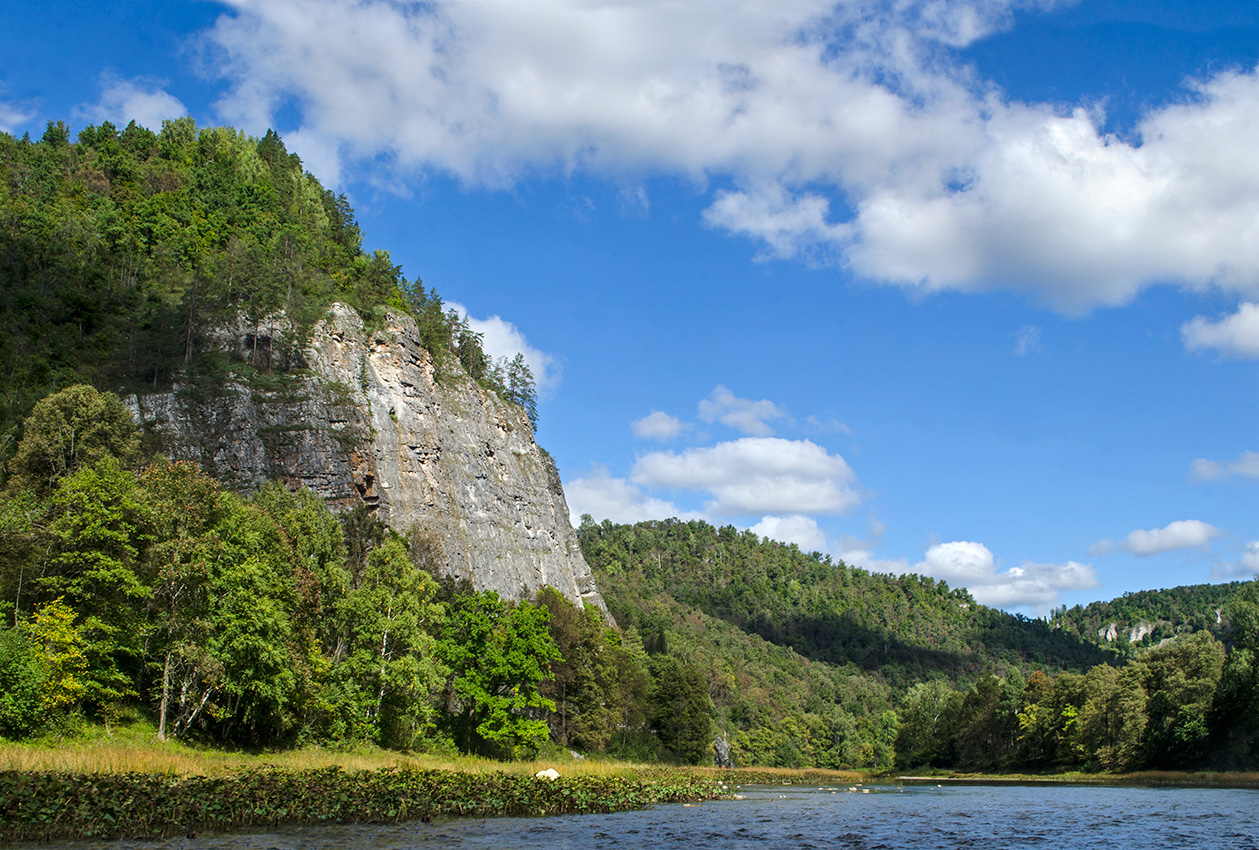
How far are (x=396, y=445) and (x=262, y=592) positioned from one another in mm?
57338

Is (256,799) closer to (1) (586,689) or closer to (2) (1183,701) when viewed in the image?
(1) (586,689)

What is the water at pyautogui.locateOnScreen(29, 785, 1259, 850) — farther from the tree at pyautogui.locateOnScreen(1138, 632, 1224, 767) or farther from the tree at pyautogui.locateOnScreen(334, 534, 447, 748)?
the tree at pyautogui.locateOnScreen(1138, 632, 1224, 767)

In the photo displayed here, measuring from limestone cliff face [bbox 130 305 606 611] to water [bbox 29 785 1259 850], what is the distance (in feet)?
188

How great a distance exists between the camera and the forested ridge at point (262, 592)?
43031mm

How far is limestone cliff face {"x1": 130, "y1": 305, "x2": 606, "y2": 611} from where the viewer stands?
3401 inches

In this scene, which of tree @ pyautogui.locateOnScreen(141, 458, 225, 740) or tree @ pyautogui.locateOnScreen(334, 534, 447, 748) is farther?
tree @ pyautogui.locateOnScreen(334, 534, 447, 748)

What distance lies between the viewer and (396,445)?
340ft

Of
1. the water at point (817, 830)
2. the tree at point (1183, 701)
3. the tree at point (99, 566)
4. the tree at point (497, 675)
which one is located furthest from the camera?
the tree at point (1183, 701)

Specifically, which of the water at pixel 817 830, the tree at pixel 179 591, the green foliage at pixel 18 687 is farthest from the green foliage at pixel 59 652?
the water at pixel 817 830

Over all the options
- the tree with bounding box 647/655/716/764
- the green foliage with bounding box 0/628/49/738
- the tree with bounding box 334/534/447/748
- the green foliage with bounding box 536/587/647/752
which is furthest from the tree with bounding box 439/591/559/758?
the tree with bounding box 647/655/716/764

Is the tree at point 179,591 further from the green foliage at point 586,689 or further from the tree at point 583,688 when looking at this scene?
the tree at point 583,688

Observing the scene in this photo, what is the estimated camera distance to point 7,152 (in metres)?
135

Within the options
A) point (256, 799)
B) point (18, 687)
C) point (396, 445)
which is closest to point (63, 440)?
point (18, 687)

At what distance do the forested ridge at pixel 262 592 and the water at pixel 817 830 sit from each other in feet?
58.5
